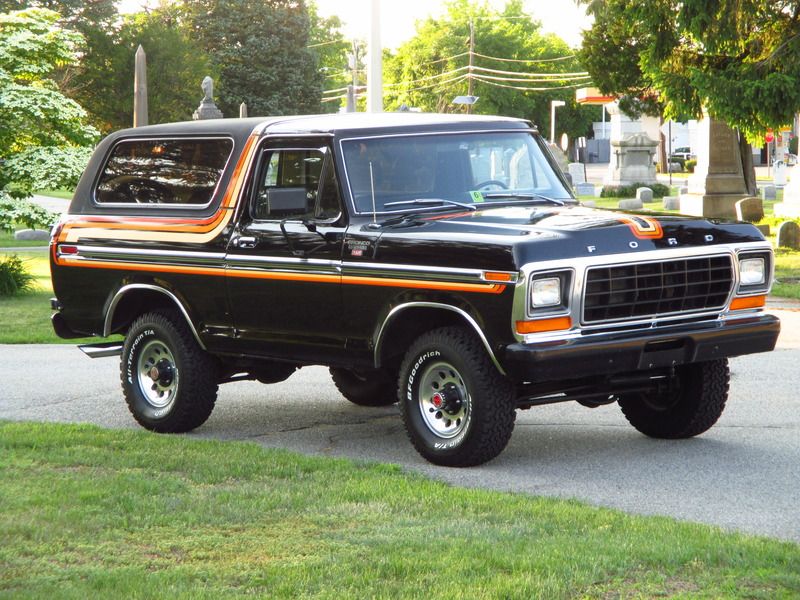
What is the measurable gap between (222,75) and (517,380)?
6694 cm

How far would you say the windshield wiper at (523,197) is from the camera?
8.73 metres

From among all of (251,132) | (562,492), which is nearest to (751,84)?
(251,132)

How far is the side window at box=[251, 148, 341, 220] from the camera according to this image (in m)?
8.31

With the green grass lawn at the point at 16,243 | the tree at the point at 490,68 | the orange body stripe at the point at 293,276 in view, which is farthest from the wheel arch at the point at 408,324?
the tree at the point at 490,68

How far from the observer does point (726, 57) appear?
78.1ft

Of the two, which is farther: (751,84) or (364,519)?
(751,84)

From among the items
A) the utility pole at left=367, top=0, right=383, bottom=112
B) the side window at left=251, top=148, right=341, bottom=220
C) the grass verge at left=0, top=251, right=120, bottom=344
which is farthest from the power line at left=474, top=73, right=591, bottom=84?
the side window at left=251, top=148, right=341, bottom=220

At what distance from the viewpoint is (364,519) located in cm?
662

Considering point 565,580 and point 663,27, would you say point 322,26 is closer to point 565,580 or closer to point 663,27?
point 663,27

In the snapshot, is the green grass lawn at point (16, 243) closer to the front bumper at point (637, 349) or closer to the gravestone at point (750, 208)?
the gravestone at point (750, 208)

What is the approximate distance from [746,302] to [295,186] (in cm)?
295

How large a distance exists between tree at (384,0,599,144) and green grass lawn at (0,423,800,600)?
300 feet

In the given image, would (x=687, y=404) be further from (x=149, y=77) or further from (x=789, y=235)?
(x=149, y=77)

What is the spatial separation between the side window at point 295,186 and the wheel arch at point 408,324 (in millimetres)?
832
